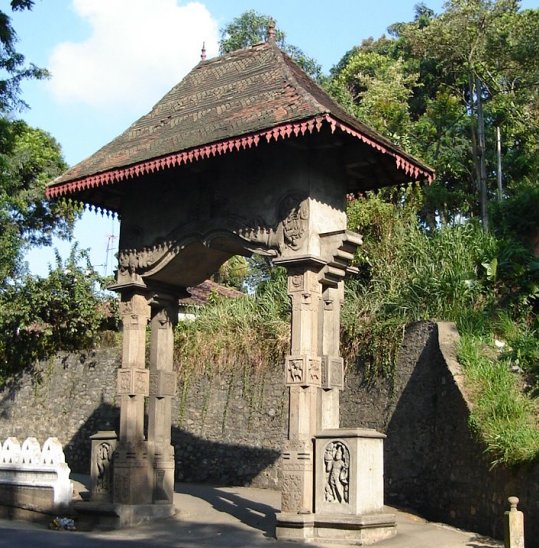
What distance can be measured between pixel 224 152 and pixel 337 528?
17.2 feet

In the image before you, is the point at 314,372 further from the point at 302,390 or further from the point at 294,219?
the point at 294,219

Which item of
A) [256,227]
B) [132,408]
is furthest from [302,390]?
[132,408]

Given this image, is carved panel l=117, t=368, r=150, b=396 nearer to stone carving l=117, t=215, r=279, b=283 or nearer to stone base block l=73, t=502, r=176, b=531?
stone carving l=117, t=215, r=279, b=283

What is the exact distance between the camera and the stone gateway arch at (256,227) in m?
11.4

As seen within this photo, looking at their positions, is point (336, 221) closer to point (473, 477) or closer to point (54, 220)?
point (473, 477)

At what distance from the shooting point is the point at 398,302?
662 inches

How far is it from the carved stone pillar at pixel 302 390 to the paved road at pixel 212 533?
2.28 ft

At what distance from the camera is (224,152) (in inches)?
476

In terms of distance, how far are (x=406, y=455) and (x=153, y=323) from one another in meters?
4.89

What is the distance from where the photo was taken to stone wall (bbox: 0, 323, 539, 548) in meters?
12.8

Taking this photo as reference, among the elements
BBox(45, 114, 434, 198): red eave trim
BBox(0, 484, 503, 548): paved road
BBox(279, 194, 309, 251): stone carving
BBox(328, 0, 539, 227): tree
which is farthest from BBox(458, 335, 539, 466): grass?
BBox(328, 0, 539, 227): tree

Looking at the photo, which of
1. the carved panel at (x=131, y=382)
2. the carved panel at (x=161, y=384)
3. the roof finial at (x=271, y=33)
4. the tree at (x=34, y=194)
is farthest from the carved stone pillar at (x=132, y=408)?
the tree at (x=34, y=194)

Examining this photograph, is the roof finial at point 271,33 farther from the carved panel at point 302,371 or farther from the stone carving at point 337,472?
the stone carving at point 337,472

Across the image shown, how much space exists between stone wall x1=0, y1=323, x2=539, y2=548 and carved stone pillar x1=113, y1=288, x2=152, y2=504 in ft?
14.3
